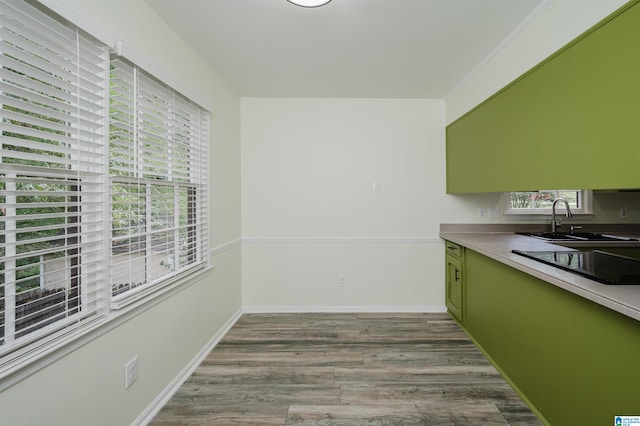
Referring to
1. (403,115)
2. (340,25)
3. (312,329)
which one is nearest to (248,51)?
(340,25)

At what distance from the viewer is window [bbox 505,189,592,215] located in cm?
304

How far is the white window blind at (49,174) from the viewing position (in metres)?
1.05

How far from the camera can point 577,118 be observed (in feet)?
4.99

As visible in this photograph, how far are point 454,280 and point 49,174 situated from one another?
3.33 metres

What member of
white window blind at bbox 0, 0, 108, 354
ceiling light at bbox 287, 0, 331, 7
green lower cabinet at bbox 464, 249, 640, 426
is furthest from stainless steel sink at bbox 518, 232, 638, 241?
white window blind at bbox 0, 0, 108, 354

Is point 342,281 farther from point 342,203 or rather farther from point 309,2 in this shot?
point 309,2

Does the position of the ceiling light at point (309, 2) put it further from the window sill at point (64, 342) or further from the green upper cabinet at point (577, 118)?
the window sill at point (64, 342)

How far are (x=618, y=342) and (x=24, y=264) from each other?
2473 millimetres

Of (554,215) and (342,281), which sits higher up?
(554,215)

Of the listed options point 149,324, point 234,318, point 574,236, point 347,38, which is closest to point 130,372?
point 149,324

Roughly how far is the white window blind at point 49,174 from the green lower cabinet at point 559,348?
2.38 meters

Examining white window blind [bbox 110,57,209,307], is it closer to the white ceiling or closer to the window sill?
the window sill

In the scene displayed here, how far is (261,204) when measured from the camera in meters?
3.43

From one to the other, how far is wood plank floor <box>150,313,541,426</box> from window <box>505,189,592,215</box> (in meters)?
1.54
